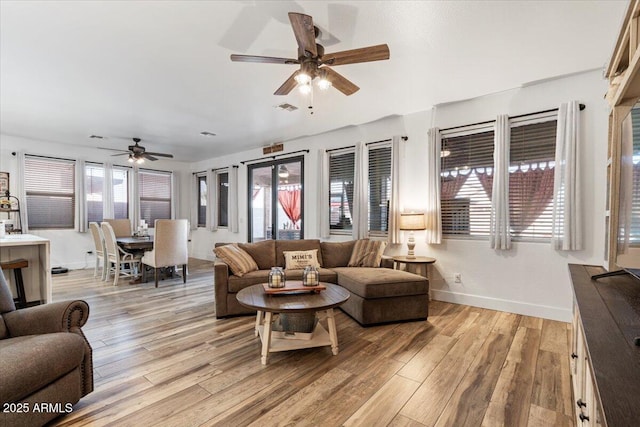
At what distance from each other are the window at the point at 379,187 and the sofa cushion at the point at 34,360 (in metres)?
3.84

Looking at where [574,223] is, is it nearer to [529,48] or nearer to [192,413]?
[529,48]

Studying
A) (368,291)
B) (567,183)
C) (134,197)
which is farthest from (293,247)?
(134,197)

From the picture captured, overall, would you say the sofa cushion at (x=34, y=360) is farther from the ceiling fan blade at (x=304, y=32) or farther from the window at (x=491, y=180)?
the window at (x=491, y=180)

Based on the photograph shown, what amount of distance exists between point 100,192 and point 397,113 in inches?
259

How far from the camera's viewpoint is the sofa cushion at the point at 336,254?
425 centimetres

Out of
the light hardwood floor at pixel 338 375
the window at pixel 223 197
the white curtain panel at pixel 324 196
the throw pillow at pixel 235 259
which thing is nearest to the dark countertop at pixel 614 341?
the light hardwood floor at pixel 338 375

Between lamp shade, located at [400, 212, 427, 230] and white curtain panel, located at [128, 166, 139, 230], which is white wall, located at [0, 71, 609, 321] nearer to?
lamp shade, located at [400, 212, 427, 230]

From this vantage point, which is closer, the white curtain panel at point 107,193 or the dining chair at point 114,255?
the dining chair at point 114,255

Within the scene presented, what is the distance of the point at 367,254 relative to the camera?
4.12m

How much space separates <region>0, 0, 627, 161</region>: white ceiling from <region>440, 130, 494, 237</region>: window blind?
61 centimetres

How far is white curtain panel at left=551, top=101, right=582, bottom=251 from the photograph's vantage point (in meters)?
3.04

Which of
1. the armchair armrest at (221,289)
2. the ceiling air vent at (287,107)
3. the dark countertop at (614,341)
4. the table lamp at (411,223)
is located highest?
the ceiling air vent at (287,107)

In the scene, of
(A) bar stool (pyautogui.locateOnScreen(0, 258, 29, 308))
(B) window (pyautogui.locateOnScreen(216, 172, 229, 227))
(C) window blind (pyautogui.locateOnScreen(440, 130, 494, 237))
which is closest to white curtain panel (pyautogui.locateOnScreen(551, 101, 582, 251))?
(C) window blind (pyautogui.locateOnScreen(440, 130, 494, 237))

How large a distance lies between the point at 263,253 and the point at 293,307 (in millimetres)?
1919
